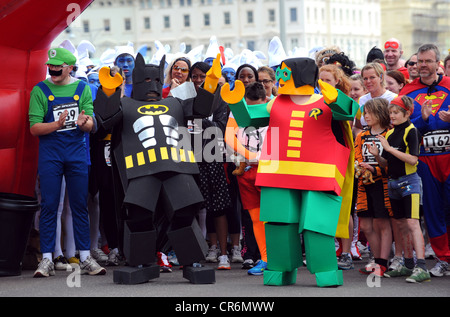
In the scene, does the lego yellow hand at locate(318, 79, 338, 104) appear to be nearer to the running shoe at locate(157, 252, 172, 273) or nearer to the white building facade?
the running shoe at locate(157, 252, 172, 273)

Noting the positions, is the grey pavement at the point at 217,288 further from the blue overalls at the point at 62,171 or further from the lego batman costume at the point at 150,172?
the blue overalls at the point at 62,171

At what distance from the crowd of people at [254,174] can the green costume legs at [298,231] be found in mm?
805

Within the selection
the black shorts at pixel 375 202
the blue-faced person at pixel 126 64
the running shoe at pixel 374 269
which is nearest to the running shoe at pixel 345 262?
the running shoe at pixel 374 269

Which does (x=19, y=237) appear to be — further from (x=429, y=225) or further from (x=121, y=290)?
→ (x=429, y=225)

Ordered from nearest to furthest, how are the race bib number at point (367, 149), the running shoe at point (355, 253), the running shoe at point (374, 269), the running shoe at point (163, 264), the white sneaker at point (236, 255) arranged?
the running shoe at point (374, 269), the race bib number at point (367, 149), the running shoe at point (163, 264), the white sneaker at point (236, 255), the running shoe at point (355, 253)

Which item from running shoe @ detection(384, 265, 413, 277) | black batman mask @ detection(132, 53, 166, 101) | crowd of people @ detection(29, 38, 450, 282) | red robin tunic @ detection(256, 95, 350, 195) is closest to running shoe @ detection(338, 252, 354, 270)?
crowd of people @ detection(29, 38, 450, 282)

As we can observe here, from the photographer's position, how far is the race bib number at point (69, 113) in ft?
31.6

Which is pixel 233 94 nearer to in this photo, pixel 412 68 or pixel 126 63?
pixel 126 63

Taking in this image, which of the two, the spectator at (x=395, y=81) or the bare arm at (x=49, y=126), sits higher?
the spectator at (x=395, y=81)

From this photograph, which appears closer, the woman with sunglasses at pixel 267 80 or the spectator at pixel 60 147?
the spectator at pixel 60 147

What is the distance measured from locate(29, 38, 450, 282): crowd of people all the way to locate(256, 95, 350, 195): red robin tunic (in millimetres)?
692

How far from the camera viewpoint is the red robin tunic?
27.5 ft

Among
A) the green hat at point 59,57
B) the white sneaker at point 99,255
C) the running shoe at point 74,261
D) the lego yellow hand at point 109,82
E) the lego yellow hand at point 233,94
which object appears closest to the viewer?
the lego yellow hand at point 233,94

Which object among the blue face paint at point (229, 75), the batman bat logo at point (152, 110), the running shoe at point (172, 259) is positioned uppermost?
the blue face paint at point (229, 75)
